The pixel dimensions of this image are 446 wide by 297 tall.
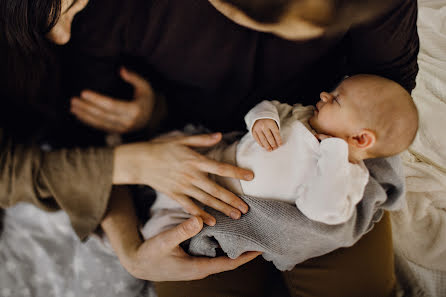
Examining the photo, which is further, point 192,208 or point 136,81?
point 136,81

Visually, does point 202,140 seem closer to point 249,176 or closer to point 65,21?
point 249,176

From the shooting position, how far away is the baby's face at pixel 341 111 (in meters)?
0.71

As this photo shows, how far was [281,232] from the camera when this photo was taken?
74 centimetres

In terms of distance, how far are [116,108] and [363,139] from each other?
646 mm

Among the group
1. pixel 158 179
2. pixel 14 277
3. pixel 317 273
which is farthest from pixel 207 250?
pixel 14 277

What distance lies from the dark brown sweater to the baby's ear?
0.19 m

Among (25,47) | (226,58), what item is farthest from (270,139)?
(25,47)

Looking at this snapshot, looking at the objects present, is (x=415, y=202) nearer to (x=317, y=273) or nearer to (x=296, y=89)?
(x=317, y=273)

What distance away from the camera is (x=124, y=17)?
0.76 meters

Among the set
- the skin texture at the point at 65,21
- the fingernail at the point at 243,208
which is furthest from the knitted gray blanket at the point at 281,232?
the skin texture at the point at 65,21

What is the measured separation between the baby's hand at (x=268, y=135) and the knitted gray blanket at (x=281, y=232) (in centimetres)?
13

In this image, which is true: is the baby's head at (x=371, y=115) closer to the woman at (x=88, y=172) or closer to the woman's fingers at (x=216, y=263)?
the woman at (x=88, y=172)

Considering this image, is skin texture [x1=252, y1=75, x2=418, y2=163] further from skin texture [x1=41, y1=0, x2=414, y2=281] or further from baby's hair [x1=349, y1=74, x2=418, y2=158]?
skin texture [x1=41, y1=0, x2=414, y2=281]

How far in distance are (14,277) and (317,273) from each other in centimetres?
79
